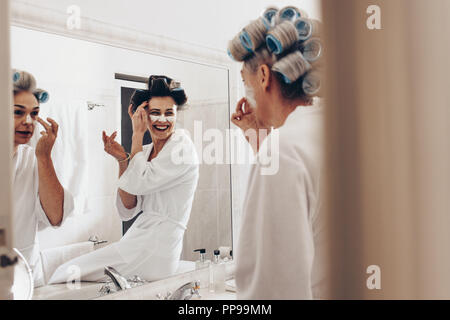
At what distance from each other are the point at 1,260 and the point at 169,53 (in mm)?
851

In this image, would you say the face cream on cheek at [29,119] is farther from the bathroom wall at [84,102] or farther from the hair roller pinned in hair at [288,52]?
the hair roller pinned in hair at [288,52]

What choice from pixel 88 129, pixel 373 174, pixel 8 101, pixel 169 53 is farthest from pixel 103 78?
pixel 373 174

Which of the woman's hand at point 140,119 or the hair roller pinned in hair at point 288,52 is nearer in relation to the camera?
the hair roller pinned in hair at point 288,52

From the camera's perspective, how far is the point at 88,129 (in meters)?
1.08

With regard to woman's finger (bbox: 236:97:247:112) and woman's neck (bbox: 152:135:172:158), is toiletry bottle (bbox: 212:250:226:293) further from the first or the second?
woman's finger (bbox: 236:97:247:112)

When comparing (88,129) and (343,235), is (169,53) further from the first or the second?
(343,235)

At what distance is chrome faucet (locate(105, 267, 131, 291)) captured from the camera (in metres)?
1.12

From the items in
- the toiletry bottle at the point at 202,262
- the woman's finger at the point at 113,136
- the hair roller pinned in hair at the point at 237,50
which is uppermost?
the hair roller pinned in hair at the point at 237,50

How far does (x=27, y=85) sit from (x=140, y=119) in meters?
0.33

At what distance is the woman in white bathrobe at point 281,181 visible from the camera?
820 mm

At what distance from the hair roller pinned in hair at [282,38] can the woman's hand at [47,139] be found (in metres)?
0.59

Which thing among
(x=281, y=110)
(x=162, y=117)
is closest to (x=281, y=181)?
(x=281, y=110)

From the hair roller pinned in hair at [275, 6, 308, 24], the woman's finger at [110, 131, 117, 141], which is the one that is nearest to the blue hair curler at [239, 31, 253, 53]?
the hair roller pinned in hair at [275, 6, 308, 24]

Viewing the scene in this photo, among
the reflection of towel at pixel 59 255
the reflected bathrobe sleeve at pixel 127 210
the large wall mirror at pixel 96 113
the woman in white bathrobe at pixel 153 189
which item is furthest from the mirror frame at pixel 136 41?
the reflection of towel at pixel 59 255
